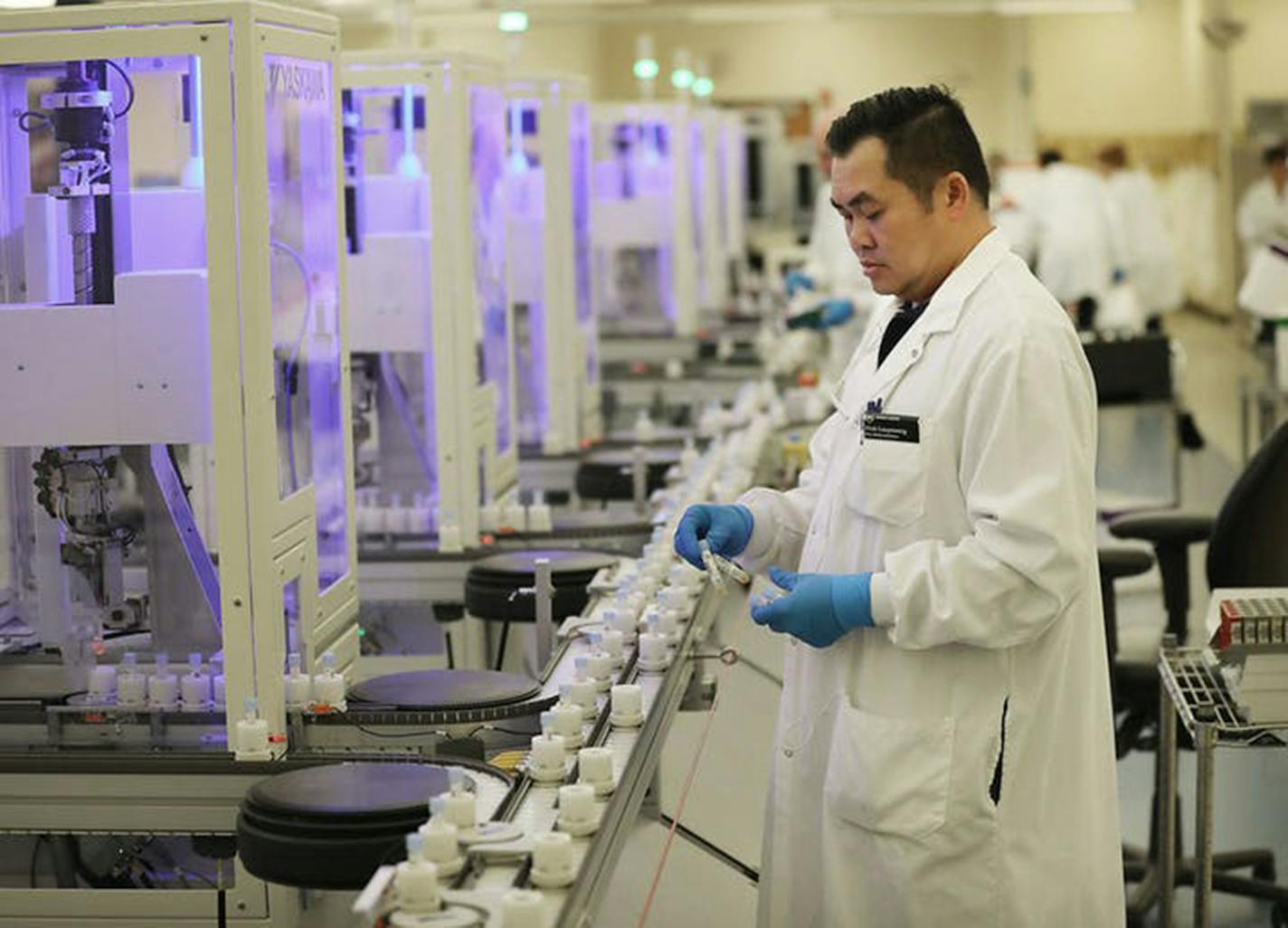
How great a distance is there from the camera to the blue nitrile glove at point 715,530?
2852mm

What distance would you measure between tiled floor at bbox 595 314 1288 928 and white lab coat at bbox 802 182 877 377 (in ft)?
6.36

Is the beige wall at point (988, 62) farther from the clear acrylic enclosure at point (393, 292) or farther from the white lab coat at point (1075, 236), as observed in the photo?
the clear acrylic enclosure at point (393, 292)

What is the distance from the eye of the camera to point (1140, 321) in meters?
13.8

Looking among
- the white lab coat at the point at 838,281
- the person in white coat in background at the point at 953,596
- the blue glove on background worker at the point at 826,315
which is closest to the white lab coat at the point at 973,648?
the person in white coat in background at the point at 953,596

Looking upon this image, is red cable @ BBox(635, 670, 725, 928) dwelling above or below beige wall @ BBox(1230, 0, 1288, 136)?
below

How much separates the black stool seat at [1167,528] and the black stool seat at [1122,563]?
49 millimetres

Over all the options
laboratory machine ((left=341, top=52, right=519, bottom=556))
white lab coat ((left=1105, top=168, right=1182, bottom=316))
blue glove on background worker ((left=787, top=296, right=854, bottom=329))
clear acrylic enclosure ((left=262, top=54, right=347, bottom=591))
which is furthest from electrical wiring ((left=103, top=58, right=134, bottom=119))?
white lab coat ((left=1105, top=168, right=1182, bottom=316))

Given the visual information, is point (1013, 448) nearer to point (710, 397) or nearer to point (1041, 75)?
point (710, 397)

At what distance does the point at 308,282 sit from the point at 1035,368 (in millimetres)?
1259

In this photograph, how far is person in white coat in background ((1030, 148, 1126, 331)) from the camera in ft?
41.6

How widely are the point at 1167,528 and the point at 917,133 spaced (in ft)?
6.57

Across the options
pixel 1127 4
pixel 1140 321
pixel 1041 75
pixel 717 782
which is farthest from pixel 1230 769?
pixel 1041 75

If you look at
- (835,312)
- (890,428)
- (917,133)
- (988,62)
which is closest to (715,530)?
(890,428)

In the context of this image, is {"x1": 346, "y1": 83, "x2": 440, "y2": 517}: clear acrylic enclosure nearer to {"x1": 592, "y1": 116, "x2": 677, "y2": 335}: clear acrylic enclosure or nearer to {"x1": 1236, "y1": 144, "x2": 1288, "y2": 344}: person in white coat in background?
{"x1": 592, "y1": 116, "x2": 677, "y2": 335}: clear acrylic enclosure
